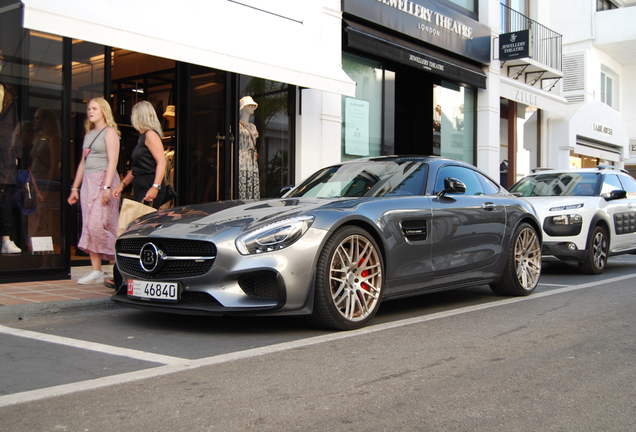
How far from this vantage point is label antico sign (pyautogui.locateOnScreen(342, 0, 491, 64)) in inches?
482

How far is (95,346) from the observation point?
4316mm

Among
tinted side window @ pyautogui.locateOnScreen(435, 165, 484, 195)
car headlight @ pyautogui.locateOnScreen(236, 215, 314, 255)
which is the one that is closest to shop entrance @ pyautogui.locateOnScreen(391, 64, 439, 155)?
tinted side window @ pyautogui.locateOnScreen(435, 165, 484, 195)

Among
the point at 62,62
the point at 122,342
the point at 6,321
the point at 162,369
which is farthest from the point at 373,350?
the point at 62,62

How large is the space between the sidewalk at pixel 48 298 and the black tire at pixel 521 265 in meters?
3.88

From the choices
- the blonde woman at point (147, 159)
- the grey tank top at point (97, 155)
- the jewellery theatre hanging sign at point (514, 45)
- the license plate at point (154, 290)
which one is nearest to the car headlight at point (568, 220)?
the blonde woman at point (147, 159)

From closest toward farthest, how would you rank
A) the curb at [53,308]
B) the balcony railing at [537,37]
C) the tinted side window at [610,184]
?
the curb at [53,308], the tinted side window at [610,184], the balcony railing at [537,37]

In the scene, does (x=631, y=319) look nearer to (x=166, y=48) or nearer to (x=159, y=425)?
(x=159, y=425)

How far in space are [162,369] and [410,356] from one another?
1499mm

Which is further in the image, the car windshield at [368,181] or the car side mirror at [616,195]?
the car side mirror at [616,195]

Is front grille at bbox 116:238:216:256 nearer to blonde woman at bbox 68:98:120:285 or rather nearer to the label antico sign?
blonde woman at bbox 68:98:120:285

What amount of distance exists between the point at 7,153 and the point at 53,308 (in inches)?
111

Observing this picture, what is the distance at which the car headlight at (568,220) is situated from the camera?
9000 mm

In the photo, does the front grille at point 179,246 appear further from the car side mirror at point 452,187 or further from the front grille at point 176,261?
the car side mirror at point 452,187

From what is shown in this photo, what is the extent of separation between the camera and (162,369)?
3.70 m
